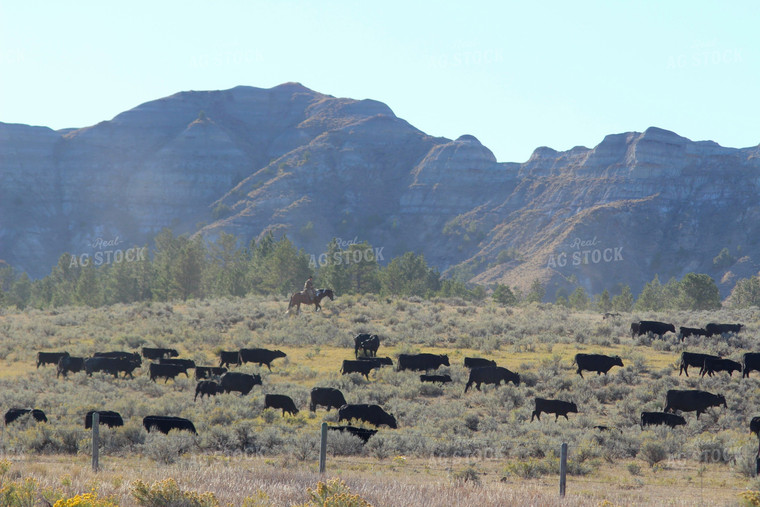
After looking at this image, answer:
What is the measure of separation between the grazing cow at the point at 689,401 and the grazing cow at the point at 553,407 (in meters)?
2.76

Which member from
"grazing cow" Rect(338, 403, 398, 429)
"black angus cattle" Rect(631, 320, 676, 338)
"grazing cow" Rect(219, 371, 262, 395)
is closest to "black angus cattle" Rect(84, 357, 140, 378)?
"grazing cow" Rect(219, 371, 262, 395)

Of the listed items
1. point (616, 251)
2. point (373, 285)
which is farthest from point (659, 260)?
point (373, 285)

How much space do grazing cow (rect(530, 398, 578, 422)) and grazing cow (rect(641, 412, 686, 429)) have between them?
216 cm

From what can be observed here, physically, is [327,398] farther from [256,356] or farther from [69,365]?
[69,365]

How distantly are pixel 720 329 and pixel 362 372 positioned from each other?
729 inches

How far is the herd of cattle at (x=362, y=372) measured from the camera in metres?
20.5

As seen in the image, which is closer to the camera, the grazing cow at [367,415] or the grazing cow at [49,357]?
the grazing cow at [367,415]

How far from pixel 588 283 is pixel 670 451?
144333 millimetres

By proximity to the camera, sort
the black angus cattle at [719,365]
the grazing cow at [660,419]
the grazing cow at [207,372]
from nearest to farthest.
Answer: the grazing cow at [660,419], the black angus cattle at [719,365], the grazing cow at [207,372]

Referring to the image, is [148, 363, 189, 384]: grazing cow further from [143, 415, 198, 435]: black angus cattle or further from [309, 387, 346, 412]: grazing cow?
[143, 415, 198, 435]: black angus cattle

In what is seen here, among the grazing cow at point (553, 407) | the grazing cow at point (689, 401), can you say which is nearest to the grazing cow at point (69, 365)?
the grazing cow at point (553, 407)

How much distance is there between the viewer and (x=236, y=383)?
999 inches

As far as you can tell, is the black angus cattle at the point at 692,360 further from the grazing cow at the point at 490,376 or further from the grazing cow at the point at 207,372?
the grazing cow at the point at 207,372

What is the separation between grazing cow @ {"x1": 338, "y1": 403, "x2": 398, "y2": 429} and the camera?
20578 millimetres
